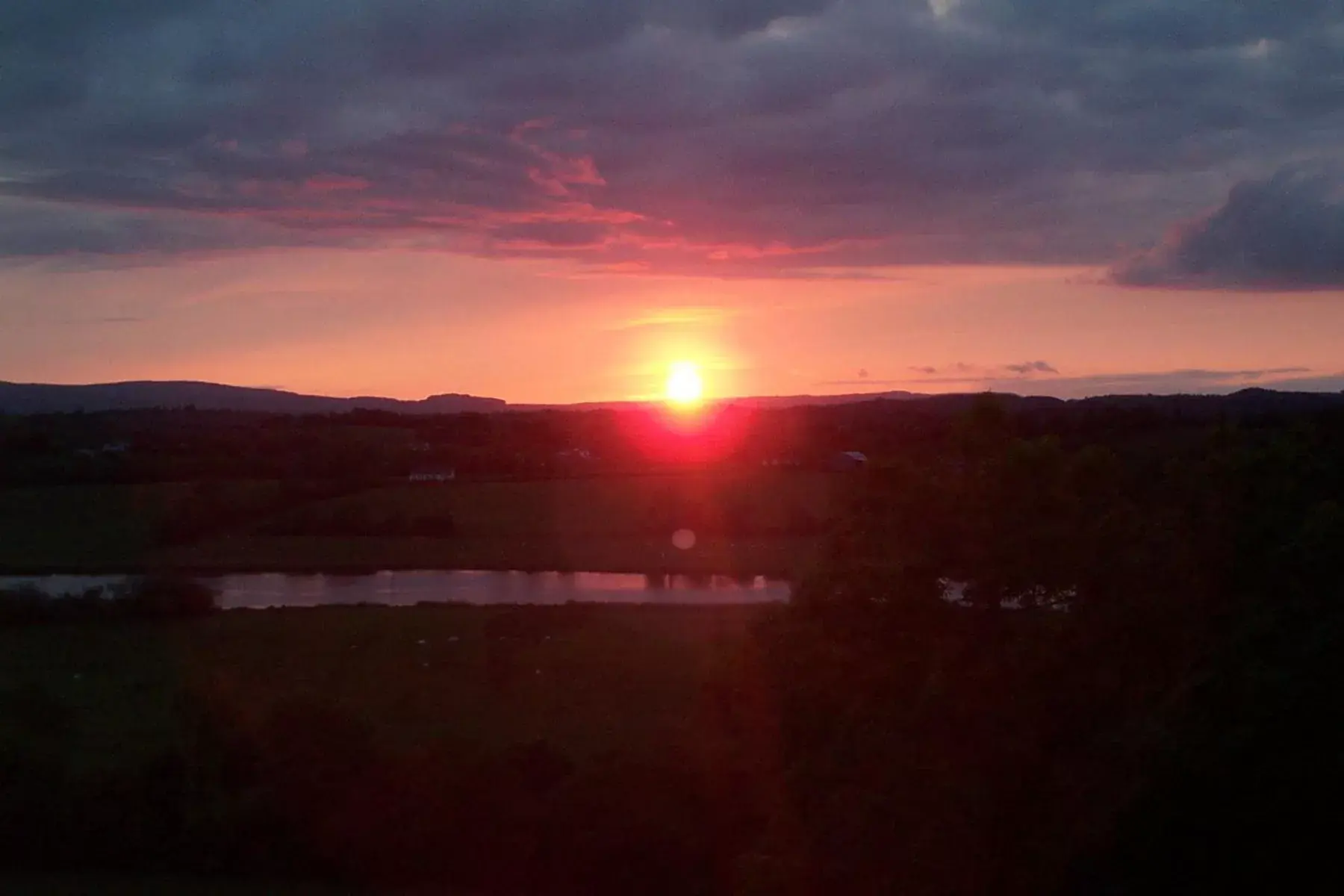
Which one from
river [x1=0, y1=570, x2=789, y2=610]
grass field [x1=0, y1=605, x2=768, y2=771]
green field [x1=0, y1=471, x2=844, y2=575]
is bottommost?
river [x1=0, y1=570, x2=789, y2=610]

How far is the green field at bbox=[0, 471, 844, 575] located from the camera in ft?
121

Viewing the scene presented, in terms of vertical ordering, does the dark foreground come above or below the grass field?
above

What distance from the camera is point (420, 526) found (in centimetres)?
4056

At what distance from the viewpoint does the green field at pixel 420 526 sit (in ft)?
121

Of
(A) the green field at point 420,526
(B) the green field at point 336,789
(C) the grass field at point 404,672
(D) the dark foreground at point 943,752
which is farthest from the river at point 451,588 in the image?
(D) the dark foreground at point 943,752

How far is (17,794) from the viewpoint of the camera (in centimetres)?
1333

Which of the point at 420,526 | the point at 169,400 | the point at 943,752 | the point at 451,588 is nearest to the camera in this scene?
the point at 943,752

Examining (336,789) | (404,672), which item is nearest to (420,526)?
(404,672)

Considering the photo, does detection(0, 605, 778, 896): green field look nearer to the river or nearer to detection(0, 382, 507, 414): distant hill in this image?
the river

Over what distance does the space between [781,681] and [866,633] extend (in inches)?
45.1

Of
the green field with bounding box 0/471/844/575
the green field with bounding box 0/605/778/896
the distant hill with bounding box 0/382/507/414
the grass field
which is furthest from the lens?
the distant hill with bounding box 0/382/507/414

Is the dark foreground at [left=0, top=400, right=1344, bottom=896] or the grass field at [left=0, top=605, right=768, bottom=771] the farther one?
the grass field at [left=0, top=605, right=768, bottom=771]

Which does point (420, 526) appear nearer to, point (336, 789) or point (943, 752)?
point (336, 789)

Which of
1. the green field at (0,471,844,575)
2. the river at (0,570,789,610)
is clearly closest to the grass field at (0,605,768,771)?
the river at (0,570,789,610)
